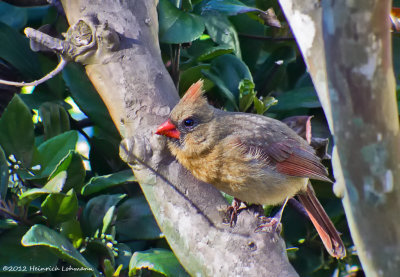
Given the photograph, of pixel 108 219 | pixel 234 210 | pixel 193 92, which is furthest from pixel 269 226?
pixel 193 92

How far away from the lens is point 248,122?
309 cm

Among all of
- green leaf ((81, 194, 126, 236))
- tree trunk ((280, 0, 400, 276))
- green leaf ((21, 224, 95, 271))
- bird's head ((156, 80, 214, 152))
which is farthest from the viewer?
bird's head ((156, 80, 214, 152))

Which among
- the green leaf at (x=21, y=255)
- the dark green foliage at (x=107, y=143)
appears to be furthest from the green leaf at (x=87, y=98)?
the green leaf at (x=21, y=255)

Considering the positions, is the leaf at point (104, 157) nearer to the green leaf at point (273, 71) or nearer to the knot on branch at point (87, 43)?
the knot on branch at point (87, 43)

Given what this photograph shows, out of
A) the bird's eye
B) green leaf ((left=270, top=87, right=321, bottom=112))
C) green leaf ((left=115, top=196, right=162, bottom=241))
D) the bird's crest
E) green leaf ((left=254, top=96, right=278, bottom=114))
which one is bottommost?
green leaf ((left=115, top=196, right=162, bottom=241))

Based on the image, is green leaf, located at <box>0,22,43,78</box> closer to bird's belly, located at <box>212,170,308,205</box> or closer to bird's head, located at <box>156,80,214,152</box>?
bird's head, located at <box>156,80,214,152</box>

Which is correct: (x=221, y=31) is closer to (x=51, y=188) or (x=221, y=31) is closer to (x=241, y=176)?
(x=241, y=176)

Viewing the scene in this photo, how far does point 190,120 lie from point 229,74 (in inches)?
13.0

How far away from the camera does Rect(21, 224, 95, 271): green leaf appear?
220cm

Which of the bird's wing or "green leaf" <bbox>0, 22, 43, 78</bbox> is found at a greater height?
"green leaf" <bbox>0, 22, 43, 78</bbox>

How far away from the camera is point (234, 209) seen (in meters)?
2.67

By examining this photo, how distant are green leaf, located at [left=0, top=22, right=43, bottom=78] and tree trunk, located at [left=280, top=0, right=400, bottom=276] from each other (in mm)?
2065

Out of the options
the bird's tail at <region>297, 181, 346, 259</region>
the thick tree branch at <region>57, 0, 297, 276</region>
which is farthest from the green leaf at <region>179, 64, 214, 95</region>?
the bird's tail at <region>297, 181, 346, 259</region>

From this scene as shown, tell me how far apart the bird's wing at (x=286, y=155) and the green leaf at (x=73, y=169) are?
927mm
